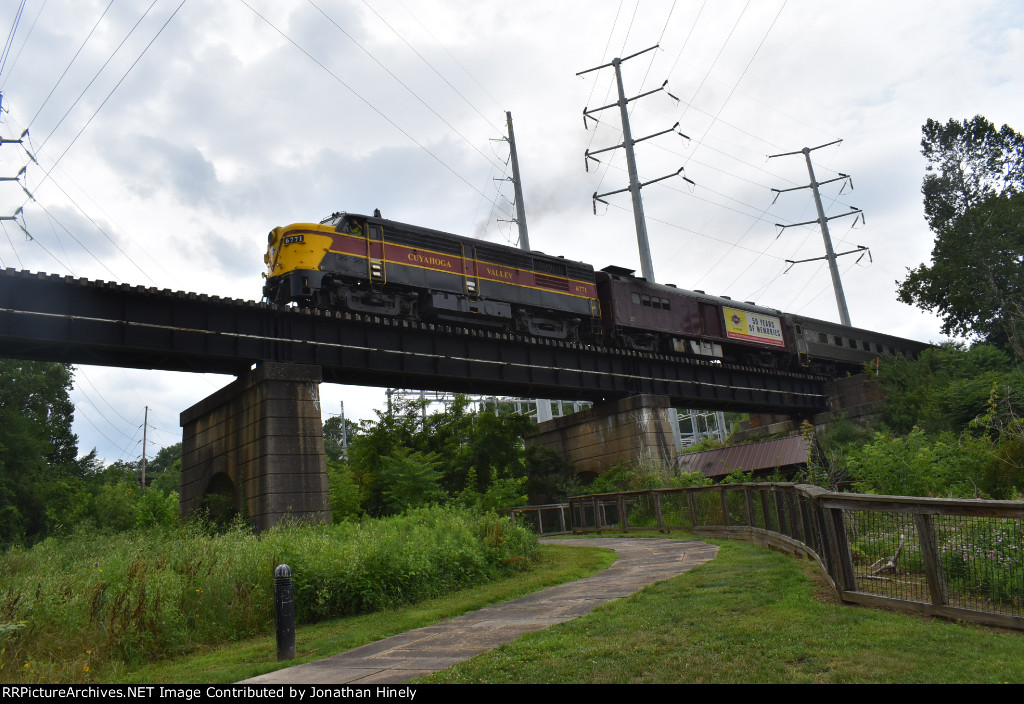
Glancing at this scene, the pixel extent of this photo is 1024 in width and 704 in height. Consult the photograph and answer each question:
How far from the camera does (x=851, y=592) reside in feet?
24.7

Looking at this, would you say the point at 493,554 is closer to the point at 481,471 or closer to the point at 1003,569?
the point at 1003,569

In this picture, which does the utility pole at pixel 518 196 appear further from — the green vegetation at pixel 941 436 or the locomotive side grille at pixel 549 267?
the green vegetation at pixel 941 436

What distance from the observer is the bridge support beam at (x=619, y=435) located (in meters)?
33.7

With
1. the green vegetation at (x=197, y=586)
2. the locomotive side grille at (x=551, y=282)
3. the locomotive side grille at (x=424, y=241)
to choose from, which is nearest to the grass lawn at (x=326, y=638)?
the green vegetation at (x=197, y=586)

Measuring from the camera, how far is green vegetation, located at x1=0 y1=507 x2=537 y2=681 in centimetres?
870

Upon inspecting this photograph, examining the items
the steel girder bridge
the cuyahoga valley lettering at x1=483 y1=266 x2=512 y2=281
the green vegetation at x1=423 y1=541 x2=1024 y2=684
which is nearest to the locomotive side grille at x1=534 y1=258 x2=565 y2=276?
the cuyahoga valley lettering at x1=483 y1=266 x2=512 y2=281

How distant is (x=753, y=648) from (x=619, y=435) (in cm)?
2904

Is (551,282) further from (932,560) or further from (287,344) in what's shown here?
(932,560)

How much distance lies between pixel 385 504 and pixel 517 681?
23.2 meters

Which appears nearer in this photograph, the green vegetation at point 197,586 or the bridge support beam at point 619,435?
the green vegetation at point 197,586

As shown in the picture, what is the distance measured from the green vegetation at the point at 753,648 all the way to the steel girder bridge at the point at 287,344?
17375mm

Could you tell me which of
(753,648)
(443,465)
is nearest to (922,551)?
(753,648)

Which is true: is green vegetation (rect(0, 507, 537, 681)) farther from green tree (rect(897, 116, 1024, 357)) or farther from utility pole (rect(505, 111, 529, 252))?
green tree (rect(897, 116, 1024, 357))
